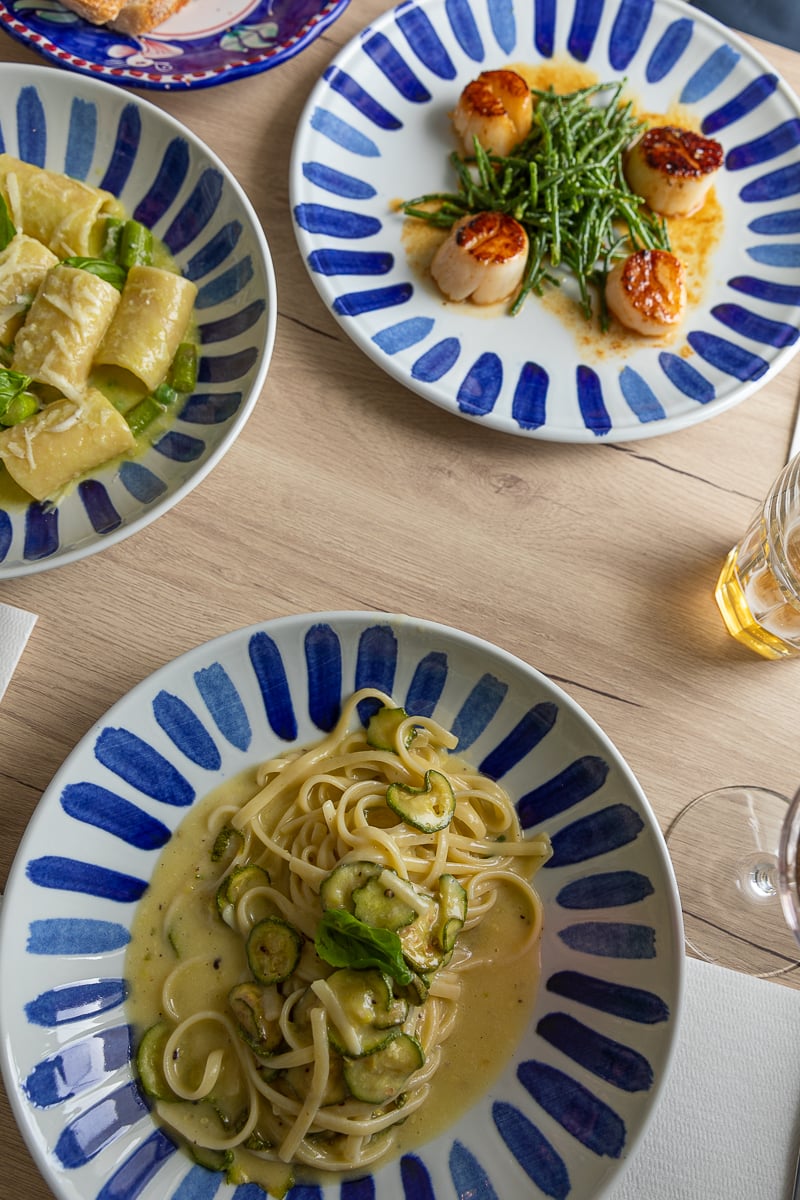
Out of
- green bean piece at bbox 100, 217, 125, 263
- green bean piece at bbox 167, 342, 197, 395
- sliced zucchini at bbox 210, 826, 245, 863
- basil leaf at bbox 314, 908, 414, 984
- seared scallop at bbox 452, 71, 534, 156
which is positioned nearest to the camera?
basil leaf at bbox 314, 908, 414, 984

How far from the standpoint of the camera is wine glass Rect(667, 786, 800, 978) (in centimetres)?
175

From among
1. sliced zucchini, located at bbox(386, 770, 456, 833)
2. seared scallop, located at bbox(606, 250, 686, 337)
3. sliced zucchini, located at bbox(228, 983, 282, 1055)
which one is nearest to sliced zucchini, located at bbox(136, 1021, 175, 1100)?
sliced zucchini, located at bbox(228, 983, 282, 1055)

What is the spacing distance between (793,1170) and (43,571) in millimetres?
1635

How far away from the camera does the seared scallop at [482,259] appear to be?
6.72 ft

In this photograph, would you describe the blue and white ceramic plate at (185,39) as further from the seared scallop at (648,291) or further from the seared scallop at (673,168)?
the seared scallop at (648,291)

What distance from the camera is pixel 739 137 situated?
2.39m

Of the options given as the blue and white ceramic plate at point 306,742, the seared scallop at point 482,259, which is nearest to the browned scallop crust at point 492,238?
the seared scallop at point 482,259

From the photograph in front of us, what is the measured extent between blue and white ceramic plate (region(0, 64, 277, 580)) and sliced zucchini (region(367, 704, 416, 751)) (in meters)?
0.55

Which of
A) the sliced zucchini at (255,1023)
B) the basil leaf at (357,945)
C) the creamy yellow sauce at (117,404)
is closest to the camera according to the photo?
the basil leaf at (357,945)

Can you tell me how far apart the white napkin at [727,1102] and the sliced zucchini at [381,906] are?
531 millimetres

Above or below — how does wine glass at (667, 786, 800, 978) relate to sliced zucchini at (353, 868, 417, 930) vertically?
above

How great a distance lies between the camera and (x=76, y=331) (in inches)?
76.4

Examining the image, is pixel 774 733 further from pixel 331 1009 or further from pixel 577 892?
pixel 331 1009

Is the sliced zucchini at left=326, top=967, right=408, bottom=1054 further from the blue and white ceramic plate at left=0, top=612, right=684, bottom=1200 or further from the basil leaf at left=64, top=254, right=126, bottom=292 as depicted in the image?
the basil leaf at left=64, top=254, right=126, bottom=292
